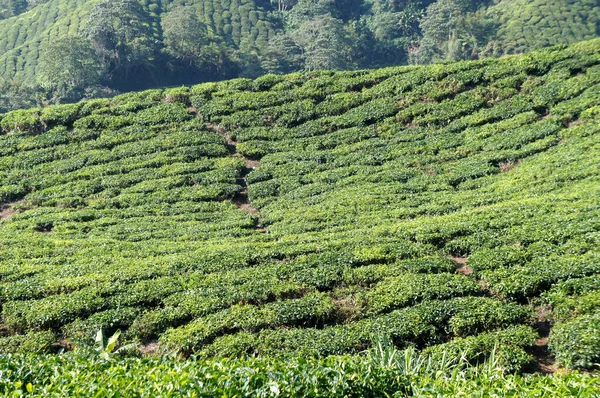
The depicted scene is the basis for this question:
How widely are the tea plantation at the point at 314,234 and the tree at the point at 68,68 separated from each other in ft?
167

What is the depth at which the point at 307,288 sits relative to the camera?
18.3 metres

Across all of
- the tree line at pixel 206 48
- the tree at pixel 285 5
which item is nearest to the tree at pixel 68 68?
A: the tree line at pixel 206 48

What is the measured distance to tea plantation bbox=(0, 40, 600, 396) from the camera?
920cm

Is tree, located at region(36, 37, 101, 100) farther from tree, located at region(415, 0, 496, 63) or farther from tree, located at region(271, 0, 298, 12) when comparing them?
tree, located at region(415, 0, 496, 63)

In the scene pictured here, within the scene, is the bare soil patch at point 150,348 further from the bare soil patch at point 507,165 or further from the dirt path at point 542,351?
the bare soil patch at point 507,165

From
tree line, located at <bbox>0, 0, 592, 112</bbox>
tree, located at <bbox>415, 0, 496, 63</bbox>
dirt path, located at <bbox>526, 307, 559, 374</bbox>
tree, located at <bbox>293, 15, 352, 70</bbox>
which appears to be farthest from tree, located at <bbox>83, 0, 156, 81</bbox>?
dirt path, located at <bbox>526, 307, 559, 374</bbox>

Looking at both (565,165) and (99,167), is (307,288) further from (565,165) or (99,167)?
(99,167)

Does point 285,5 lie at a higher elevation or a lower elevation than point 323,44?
higher

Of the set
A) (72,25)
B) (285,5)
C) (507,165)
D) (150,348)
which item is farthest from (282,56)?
(150,348)

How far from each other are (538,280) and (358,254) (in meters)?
7.30

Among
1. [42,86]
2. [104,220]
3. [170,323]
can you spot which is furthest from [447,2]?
[170,323]

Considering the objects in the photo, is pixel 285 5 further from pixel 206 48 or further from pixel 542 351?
pixel 542 351

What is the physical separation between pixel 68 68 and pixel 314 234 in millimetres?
81723

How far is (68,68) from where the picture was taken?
3435 inches
